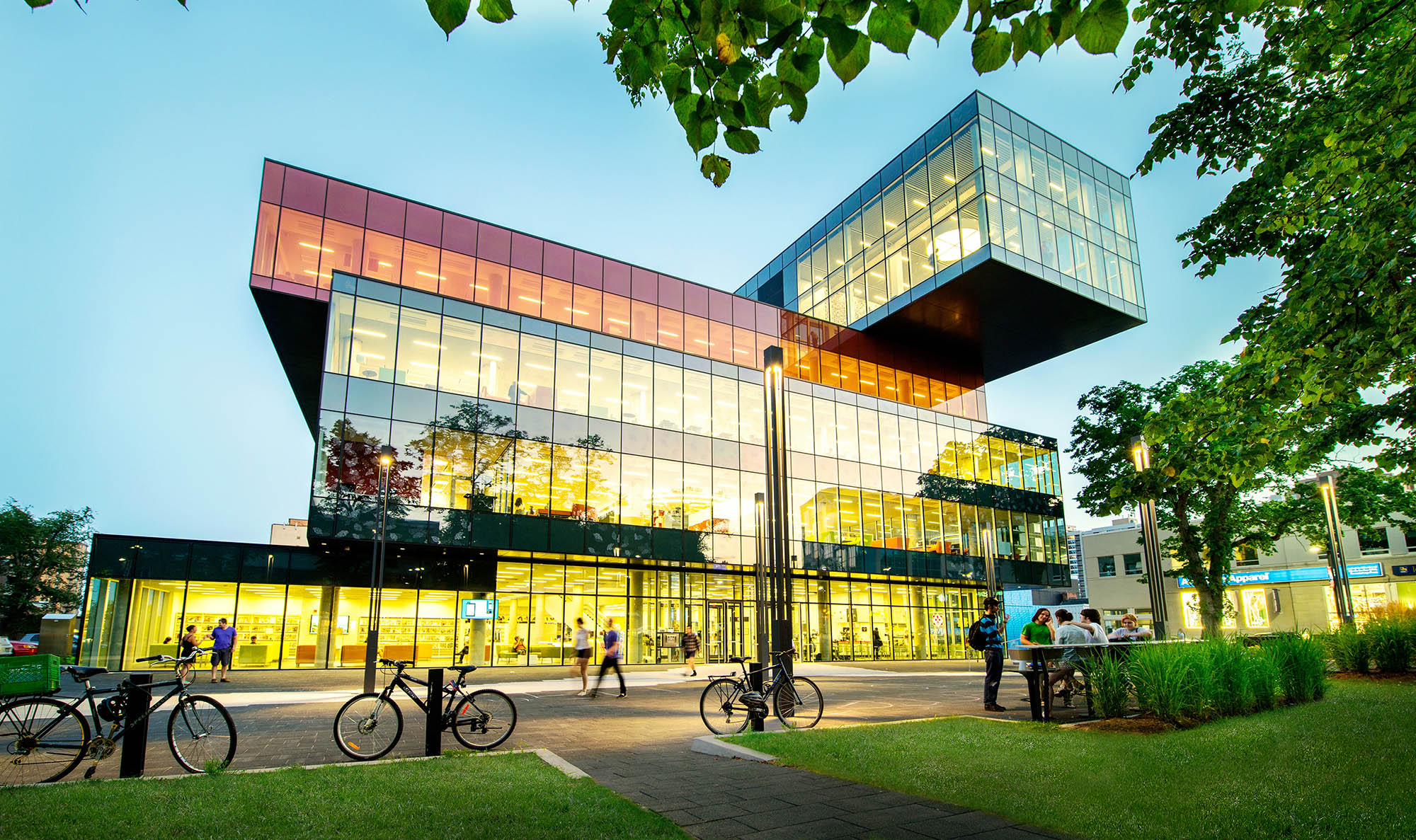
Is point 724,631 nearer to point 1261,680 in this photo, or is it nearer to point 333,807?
point 1261,680

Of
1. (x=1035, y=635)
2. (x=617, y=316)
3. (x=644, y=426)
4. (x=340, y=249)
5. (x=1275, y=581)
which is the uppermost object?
(x=340, y=249)

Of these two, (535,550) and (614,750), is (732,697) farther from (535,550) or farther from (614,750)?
(535,550)

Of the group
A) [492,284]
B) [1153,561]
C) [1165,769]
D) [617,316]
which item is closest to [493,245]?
[492,284]

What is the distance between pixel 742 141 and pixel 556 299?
28.3 meters

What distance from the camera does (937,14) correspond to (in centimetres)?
309

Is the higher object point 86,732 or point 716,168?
point 716,168

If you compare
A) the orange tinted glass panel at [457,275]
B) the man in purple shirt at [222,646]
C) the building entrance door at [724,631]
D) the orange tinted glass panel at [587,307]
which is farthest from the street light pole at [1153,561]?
the orange tinted glass panel at [457,275]

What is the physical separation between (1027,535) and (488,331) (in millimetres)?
30625

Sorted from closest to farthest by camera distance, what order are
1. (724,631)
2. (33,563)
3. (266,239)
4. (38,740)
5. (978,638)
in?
(38,740)
(978,638)
(266,239)
(724,631)
(33,563)

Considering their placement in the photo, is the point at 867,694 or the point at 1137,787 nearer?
the point at 1137,787

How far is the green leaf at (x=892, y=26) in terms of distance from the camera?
123 inches

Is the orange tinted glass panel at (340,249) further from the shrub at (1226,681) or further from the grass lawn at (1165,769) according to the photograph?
the shrub at (1226,681)

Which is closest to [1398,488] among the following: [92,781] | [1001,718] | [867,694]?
[867,694]

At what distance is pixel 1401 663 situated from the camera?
44.3 feet
